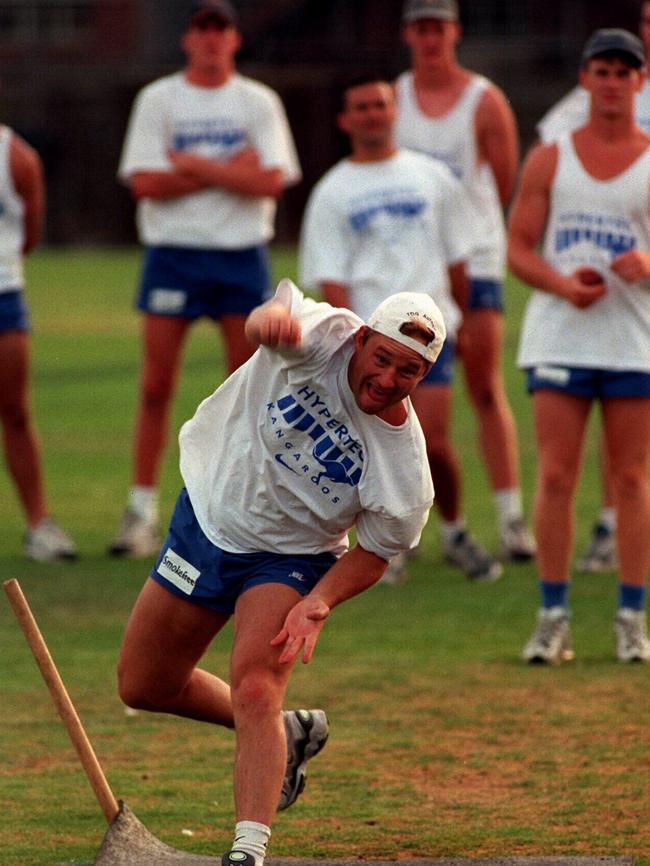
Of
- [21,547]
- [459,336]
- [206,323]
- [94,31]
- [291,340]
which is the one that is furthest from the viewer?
[94,31]

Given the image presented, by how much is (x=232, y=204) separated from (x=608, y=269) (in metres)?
3.03

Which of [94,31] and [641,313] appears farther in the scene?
[94,31]

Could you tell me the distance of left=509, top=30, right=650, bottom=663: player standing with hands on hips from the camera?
770 cm

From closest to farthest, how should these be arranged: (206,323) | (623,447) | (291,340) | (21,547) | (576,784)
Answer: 1. (291,340)
2. (576,784)
3. (623,447)
4. (21,547)
5. (206,323)

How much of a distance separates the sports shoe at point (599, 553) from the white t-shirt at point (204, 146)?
2330mm

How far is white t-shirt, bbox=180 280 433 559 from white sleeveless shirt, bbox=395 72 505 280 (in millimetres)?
4609

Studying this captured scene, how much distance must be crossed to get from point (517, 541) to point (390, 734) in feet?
10.9

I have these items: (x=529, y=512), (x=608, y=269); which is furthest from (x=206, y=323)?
(x=608, y=269)

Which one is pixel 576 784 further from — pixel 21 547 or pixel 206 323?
pixel 206 323

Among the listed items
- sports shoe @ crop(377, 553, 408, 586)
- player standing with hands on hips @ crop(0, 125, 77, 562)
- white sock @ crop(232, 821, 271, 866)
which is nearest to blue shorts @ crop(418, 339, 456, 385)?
sports shoe @ crop(377, 553, 408, 586)

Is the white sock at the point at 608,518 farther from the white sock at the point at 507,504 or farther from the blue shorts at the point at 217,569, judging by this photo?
the blue shorts at the point at 217,569

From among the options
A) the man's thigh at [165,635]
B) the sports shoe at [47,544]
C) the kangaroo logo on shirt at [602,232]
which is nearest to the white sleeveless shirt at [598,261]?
the kangaroo logo on shirt at [602,232]

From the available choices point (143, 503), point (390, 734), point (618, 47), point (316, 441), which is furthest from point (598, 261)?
point (143, 503)

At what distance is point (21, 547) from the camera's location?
10695 millimetres
